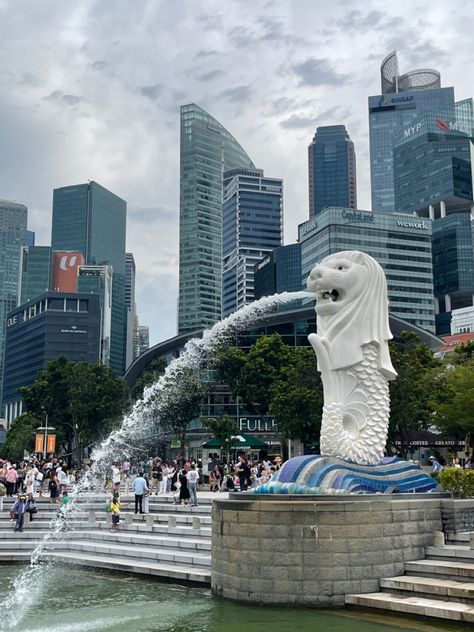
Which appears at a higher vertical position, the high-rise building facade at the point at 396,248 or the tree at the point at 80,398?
the high-rise building facade at the point at 396,248

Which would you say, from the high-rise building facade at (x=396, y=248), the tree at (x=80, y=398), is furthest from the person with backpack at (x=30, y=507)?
the high-rise building facade at (x=396, y=248)

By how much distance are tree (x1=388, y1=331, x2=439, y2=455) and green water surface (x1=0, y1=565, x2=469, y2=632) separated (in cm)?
2324

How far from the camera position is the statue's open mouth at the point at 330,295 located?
722 inches

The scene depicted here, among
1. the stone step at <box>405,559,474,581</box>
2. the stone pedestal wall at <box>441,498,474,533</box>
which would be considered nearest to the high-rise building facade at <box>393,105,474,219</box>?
the stone pedestal wall at <box>441,498,474,533</box>

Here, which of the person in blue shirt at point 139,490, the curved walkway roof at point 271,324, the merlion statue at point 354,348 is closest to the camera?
the merlion statue at point 354,348

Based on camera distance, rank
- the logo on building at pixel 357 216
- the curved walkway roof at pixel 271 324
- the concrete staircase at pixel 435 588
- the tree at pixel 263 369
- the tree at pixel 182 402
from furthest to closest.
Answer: the logo on building at pixel 357 216 → the curved walkway roof at pixel 271 324 → the tree at pixel 182 402 → the tree at pixel 263 369 → the concrete staircase at pixel 435 588

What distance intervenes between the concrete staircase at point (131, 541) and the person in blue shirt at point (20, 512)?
290 mm

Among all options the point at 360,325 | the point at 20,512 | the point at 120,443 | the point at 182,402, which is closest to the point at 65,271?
the point at 182,402

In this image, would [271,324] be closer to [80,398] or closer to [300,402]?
[80,398]

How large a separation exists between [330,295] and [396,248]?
357 ft

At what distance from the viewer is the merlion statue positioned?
1725 cm

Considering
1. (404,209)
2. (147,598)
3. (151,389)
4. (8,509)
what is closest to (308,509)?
(147,598)

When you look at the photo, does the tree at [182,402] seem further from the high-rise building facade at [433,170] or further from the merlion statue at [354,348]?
the high-rise building facade at [433,170]

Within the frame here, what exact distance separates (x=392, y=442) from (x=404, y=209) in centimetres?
14408
